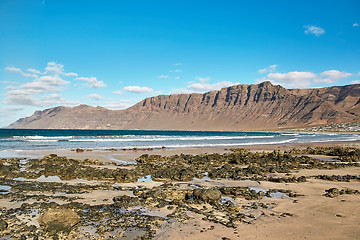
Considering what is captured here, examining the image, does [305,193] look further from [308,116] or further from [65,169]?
[308,116]

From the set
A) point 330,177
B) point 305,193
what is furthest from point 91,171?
point 330,177

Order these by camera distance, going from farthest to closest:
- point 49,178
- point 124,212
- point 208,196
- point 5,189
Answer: point 49,178 → point 5,189 → point 208,196 → point 124,212

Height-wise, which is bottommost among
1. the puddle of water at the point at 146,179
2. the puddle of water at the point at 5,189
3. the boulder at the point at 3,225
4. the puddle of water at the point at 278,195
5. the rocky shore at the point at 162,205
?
the puddle of water at the point at 278,195

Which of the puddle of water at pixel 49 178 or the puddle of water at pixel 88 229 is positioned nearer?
the puddle of water at pixel 88 229

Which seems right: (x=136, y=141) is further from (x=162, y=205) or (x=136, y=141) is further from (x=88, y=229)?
(x=88, y=229)

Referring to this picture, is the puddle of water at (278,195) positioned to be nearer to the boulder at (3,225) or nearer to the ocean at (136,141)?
the boulder at (3,225)

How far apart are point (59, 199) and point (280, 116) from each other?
20858cm

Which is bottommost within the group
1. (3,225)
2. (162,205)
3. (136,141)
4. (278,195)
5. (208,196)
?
(278,195)

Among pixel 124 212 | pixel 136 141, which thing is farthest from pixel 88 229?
pixel 136 141

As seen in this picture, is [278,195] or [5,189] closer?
[278,195]

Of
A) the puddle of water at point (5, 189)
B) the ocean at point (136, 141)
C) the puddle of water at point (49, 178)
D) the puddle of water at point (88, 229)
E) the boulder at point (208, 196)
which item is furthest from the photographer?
the ocean at point (136, 141)

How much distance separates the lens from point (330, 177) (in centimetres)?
1303

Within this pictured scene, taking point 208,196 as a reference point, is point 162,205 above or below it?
below

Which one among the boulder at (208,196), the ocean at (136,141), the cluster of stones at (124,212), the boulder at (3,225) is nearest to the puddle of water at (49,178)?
the cluster of stones at (124,212)
